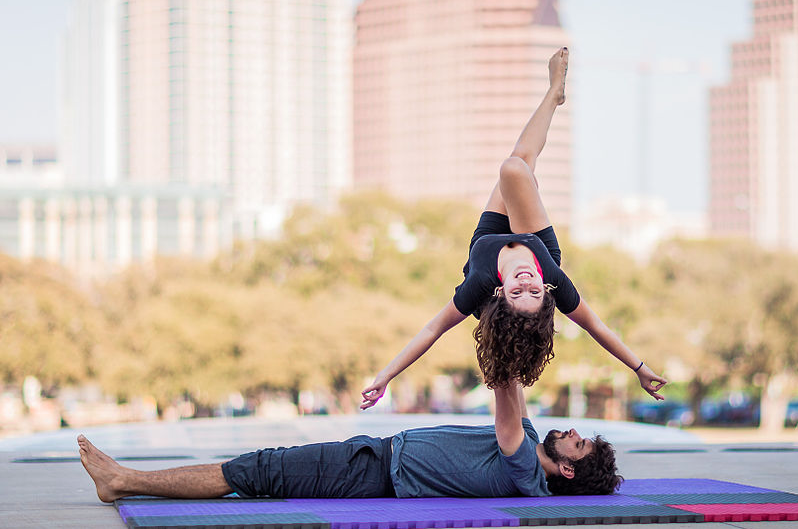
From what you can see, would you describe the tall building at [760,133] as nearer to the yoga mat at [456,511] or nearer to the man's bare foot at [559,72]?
the man's bare foot at [559,72]

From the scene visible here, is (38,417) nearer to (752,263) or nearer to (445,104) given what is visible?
(752,263)

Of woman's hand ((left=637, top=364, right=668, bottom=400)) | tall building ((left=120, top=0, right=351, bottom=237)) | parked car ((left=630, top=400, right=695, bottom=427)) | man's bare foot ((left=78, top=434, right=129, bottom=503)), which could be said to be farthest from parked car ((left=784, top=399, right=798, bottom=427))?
tall building ((left=120, top=0, right=351, bottom=237))

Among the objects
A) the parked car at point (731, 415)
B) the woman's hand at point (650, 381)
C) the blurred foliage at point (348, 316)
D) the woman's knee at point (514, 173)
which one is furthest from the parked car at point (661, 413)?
the woman's knee at point (514, 173)

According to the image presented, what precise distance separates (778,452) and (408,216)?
38330 mm

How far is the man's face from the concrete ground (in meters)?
0.83

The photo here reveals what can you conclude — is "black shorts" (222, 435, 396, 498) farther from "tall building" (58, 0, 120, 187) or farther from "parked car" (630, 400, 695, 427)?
"tall building" (58, 0, 120, 187)

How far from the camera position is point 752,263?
170ft

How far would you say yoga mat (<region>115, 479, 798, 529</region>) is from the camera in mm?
4520

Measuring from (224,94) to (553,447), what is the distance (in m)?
159

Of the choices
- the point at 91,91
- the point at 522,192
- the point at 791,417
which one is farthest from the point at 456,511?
the point at 91,91

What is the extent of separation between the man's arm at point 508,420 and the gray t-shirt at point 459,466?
0.30 feet

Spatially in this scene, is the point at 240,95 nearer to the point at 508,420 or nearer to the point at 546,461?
the point at 546,461

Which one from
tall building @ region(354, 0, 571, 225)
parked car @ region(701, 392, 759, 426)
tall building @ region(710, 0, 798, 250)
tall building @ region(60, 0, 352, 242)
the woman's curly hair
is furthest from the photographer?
tall building @ region(710, 0, 798, 250)

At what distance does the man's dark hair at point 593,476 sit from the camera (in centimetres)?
548
